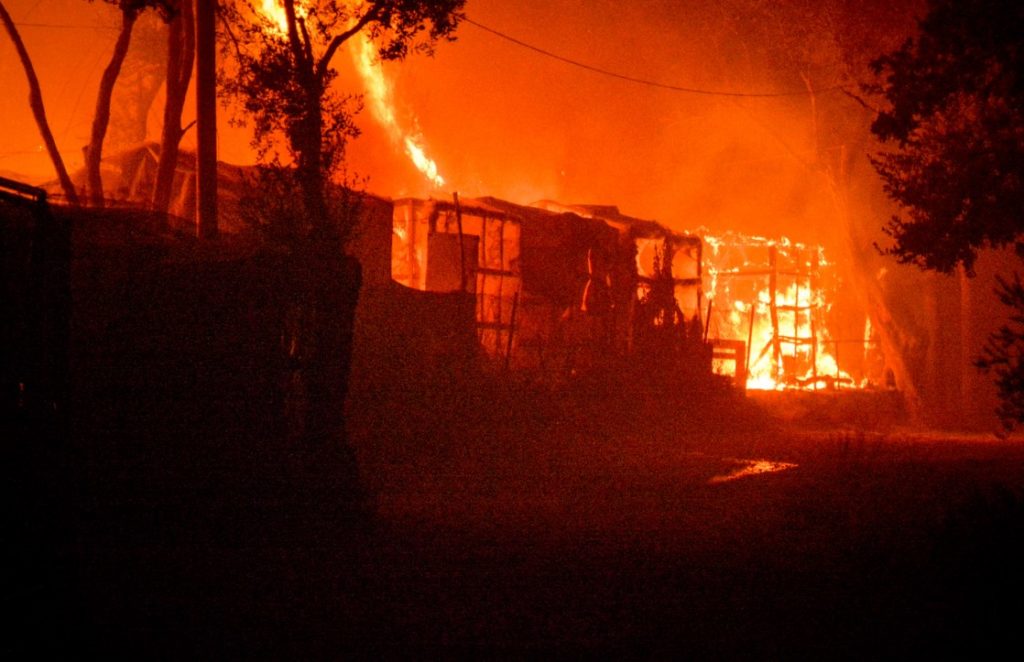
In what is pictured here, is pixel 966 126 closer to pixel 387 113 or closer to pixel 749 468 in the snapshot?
pixel 749 468

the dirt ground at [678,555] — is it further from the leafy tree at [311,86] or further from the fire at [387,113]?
the fire at [387,113]

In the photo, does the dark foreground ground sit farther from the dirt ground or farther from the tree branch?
the tree branch

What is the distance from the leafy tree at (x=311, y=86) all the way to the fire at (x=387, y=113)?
19.4 m

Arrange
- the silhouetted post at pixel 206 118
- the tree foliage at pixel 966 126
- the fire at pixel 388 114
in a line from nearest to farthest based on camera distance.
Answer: the tree foliage at pixel 966 126 < the silhouetted post at pixel 206 118 < the fire at pixel 388 114

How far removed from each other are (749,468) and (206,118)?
9857 millimetres

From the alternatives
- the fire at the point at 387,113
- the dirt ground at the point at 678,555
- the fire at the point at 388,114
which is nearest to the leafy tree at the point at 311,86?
the dirt ground at the point at 678,555

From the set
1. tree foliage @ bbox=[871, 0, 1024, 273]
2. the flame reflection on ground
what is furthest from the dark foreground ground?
tree foliage @ bbox=[871, 0, 1024, 273]

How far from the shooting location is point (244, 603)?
231 inches

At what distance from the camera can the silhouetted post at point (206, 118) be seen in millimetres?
11492

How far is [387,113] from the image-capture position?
3291 centimetres

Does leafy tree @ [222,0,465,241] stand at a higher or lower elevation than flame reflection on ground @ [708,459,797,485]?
higher

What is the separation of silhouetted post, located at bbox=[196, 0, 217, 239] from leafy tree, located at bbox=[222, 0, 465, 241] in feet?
1.12

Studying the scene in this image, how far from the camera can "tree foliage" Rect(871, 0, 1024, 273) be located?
9.24 m

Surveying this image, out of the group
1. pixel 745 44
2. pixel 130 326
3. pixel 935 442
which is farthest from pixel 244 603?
pixel 745 44
